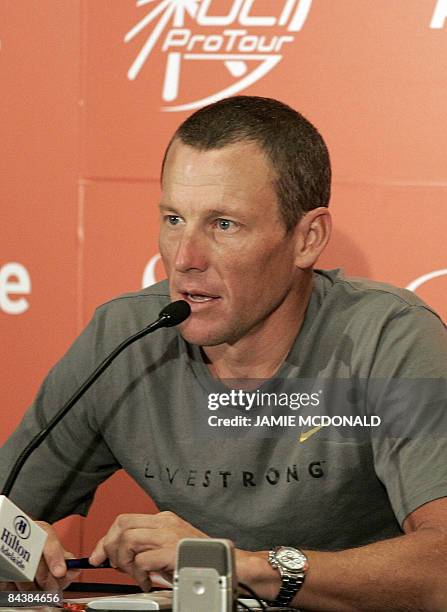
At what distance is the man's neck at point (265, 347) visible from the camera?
186cm

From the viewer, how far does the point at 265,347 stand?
6.10 feet

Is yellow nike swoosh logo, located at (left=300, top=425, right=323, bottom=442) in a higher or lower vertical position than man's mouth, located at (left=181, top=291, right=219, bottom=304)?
lower

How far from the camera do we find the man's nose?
1707 mm

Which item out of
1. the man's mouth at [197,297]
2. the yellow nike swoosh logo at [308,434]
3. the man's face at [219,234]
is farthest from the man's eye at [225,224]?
the yellow nike swoosh logo at [308,434]

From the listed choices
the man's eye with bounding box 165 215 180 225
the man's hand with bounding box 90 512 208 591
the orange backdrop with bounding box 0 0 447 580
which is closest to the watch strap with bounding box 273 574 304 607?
the man's hand with bounding box 90 512 208 591

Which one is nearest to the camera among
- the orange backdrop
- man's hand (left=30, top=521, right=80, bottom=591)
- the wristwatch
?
the wristwatch

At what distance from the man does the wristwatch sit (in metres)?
0.24

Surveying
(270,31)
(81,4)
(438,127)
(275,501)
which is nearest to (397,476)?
(275,501)

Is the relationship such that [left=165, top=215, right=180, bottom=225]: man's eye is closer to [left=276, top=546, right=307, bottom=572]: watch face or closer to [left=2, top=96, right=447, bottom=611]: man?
[left=2, top=96, right=447, bottom=611]: man

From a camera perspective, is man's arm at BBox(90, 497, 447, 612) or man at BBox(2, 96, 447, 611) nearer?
man's arm at BBox(90, 497, 447, 612)

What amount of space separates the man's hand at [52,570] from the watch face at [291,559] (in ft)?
1.04

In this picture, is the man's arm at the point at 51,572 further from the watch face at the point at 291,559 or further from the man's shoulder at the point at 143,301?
the man's shoulder at the point at 143,301

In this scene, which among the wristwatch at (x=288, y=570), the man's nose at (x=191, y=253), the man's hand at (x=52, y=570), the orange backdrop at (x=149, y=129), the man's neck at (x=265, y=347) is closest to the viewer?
the wristwatch at (x=288, y=570)

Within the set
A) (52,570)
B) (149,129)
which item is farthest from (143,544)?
(149,129)
